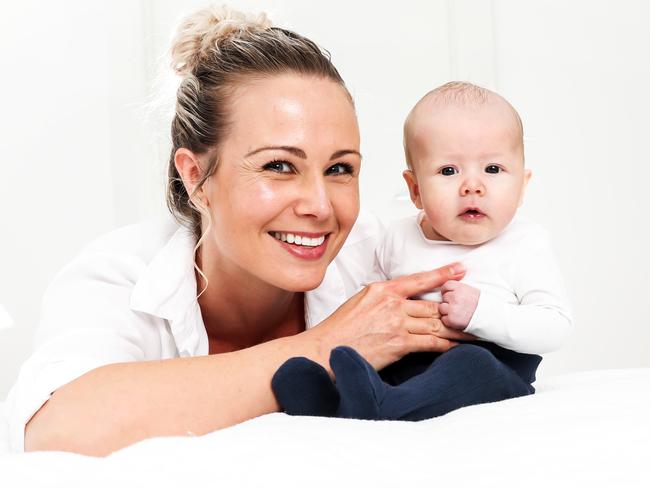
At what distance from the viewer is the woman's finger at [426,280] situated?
1665mm

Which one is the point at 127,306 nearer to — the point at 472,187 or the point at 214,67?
the point at 214,67

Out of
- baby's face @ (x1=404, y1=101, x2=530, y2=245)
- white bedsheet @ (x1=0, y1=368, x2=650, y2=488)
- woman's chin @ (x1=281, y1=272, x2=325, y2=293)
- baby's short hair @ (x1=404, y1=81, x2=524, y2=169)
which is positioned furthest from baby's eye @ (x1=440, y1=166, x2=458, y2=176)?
white bedsheet @ (x1=0, y1=368, x2=650, y2=488)

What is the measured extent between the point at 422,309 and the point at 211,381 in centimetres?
44

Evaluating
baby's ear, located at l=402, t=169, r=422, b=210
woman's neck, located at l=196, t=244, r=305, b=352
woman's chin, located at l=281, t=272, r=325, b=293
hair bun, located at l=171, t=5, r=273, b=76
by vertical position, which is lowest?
woman's neck, located at l=196, t=244, r=305, b=352

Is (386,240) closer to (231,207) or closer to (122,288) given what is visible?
(231,207)

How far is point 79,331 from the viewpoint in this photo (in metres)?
1.63

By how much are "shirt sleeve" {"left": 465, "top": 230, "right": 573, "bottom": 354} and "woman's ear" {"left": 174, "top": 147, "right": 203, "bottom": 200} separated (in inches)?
A: 28.2

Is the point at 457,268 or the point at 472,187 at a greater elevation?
the point at 472,187

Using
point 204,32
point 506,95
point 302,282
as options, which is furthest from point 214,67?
point 506,95

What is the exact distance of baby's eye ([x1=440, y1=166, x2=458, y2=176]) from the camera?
1.70 m

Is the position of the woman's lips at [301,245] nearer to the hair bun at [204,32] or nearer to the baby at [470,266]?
the baby at [470,266]

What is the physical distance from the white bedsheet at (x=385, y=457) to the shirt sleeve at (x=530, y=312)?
1.06 ft

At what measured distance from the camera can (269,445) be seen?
108 centimetres

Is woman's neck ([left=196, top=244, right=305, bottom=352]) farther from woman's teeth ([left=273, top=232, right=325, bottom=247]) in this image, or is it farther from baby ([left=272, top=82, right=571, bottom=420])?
baby ([left=272, top=82, right=571, bottom=420])
